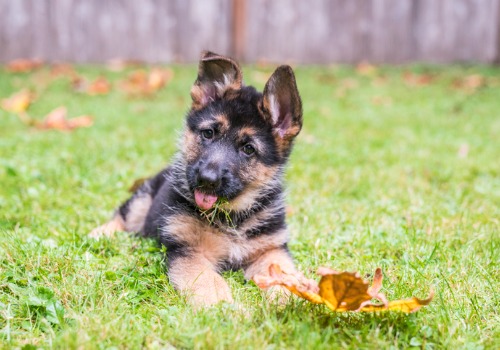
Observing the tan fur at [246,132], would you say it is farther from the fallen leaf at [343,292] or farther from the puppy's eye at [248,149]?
the fallen leaf at [343,292]

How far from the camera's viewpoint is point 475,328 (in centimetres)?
278

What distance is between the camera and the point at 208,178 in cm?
346

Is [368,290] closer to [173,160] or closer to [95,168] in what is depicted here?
[173,160]

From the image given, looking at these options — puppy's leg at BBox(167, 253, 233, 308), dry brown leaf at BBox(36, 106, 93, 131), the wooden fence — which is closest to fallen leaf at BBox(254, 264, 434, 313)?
puppy's leg at BBox(167, 253, 233, 308)

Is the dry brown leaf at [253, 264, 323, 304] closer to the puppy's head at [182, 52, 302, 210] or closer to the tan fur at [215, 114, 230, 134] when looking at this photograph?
the puppy's head at [182, 52, 302, 210]

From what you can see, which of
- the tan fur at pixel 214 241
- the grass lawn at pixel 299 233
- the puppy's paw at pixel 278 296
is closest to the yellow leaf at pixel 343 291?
the grass lawn at pixel 299 233

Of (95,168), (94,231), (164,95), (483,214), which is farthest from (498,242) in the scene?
(164,95)

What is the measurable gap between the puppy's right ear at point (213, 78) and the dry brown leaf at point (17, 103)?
19.4ft

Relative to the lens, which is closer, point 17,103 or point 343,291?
point 343,291

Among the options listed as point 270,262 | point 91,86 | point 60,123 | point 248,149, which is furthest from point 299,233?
point 91,86

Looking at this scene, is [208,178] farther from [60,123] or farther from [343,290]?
[60,123]

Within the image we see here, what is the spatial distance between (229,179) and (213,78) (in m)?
0.83

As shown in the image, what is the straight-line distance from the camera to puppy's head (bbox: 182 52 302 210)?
3.62 meters

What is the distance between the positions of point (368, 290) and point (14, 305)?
5.69 feet
